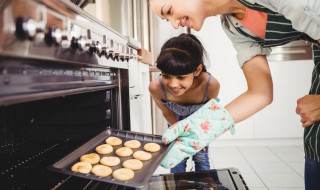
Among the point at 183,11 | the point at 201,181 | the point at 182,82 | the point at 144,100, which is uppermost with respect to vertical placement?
the point at 183,11

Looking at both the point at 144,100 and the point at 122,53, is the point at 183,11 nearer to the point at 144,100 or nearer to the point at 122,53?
the point at 122,53

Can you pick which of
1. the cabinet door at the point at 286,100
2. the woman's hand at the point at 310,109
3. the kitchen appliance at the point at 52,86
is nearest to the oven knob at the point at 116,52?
the kitchen appliance at the point at 52,86

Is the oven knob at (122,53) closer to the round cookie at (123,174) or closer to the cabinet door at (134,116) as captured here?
the cabinet door at (134,116)

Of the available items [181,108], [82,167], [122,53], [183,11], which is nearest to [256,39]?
[183,11]

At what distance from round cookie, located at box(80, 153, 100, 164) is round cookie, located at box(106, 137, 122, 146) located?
0.10 meters

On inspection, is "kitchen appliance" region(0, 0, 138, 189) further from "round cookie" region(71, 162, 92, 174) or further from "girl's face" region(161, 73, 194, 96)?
"girl's face" region(161, 73, 194, 96)

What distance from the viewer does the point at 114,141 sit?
3.43 feet

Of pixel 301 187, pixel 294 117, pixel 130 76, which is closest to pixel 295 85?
pixel 294 117

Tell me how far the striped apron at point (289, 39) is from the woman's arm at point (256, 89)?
9 cm

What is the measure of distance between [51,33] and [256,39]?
79cm

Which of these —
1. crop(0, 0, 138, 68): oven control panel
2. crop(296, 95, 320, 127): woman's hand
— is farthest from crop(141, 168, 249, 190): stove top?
crop(0, 0, 138, 68): oven control panel

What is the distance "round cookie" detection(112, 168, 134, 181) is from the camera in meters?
0.81

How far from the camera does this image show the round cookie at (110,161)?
0.93 meters

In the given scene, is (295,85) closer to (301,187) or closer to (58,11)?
(301,187)
